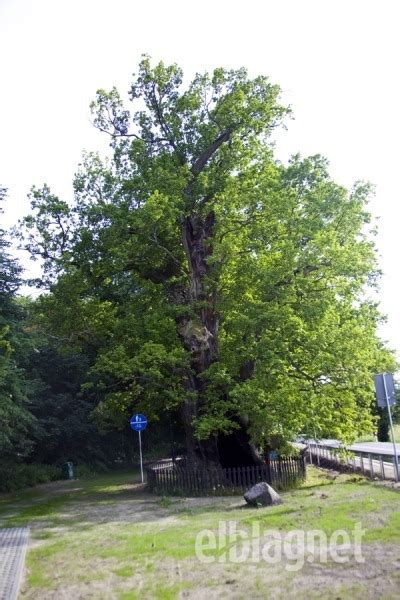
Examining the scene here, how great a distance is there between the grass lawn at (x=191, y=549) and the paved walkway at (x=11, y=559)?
18 cm

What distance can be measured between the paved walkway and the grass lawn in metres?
0.18

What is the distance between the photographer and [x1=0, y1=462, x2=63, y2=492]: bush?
25.3 meters

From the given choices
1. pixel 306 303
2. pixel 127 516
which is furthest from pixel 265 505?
pixel 306 303

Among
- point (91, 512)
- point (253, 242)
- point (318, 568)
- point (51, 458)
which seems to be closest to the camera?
point (318, 568)

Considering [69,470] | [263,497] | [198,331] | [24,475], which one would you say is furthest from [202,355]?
[69,470]

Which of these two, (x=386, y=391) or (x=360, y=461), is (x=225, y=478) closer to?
(x=386, y=391)

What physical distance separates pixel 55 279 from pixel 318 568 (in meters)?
17.5

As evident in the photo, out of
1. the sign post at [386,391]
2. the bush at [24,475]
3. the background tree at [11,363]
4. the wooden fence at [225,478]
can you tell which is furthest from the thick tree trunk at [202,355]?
the bush at [24,475]

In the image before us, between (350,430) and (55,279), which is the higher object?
(55,279)

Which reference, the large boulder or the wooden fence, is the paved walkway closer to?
the large boulder

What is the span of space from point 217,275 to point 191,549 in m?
12.5

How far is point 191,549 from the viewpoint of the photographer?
29.3ft

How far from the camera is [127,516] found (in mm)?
13875

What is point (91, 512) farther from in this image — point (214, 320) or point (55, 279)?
point (55, 279)
